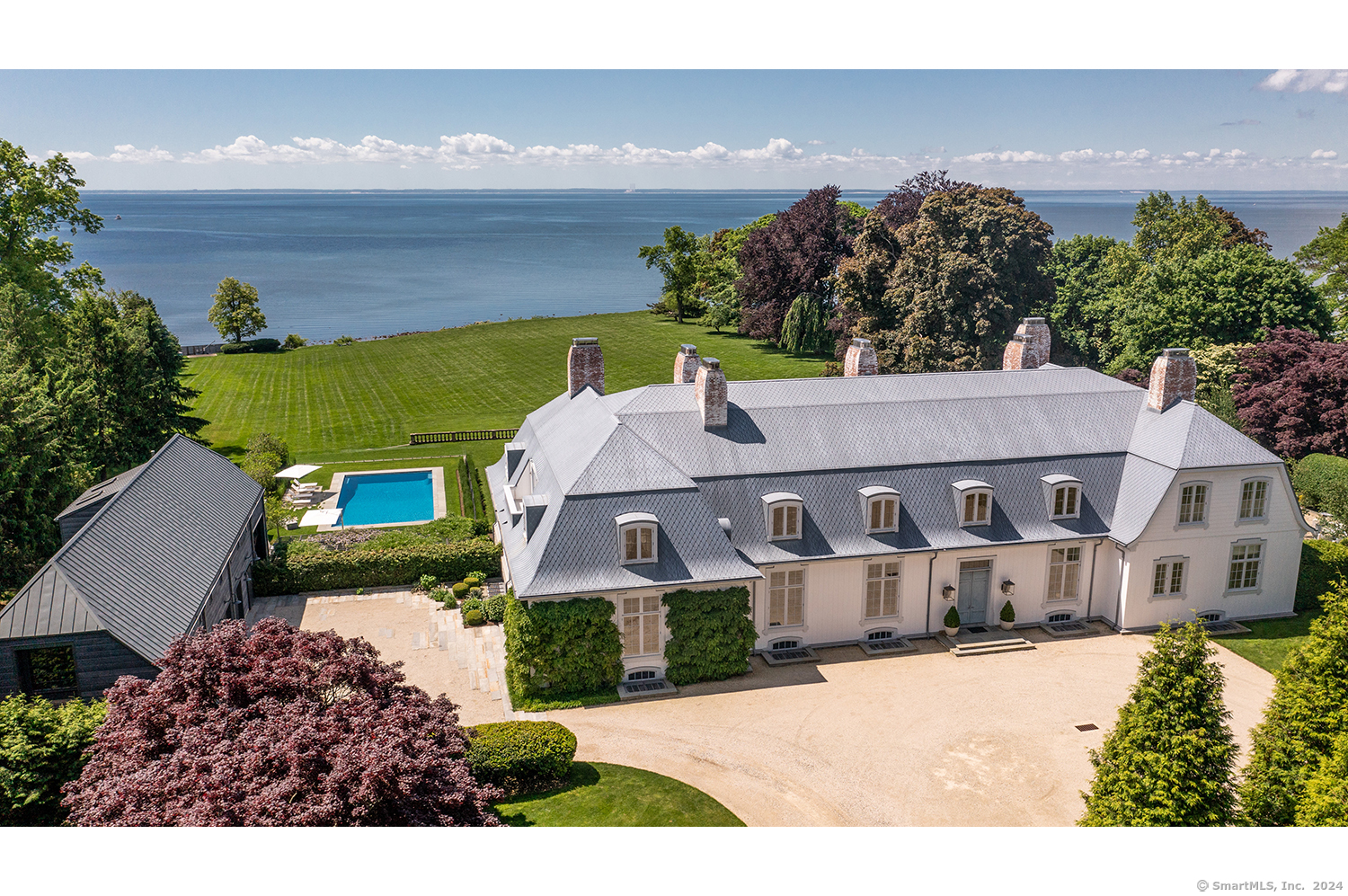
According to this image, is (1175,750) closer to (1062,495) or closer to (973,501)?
(973,501)

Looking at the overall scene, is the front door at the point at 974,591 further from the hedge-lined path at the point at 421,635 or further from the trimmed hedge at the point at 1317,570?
the hedge-lined path at the point at 421,635

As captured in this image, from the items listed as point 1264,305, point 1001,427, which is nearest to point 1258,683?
point 1001,427

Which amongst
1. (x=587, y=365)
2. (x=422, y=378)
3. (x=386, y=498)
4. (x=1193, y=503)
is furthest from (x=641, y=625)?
(x=422, y=378)

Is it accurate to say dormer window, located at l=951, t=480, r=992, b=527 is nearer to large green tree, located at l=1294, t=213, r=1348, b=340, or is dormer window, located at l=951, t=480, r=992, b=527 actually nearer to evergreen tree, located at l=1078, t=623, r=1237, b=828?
evergreen tree, located at l=1078, t=623, r=1237, b=828

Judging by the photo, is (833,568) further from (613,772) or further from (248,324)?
(248,324)

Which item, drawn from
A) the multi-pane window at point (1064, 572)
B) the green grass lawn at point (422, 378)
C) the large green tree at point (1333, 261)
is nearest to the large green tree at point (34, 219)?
the green grass lawn at point (422, 378)

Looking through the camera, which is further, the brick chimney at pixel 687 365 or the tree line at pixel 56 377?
the brick chimney at pixel 687 365

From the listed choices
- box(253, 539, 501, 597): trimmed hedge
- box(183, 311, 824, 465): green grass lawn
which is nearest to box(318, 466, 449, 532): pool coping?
box(183, 311, 824, 465): green grass lawn
